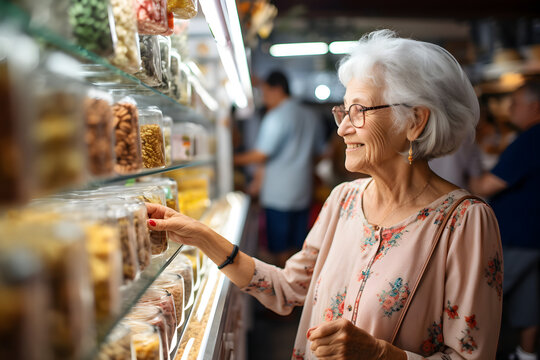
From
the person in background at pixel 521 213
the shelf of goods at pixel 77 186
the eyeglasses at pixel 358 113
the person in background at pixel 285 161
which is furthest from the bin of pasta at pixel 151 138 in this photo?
the person in background at pixel 285 161

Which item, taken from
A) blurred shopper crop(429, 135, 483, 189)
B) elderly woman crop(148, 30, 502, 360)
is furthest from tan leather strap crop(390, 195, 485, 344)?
blurred shopper crop(429, 135, 483, 189)

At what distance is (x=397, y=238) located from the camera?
50.8 inches

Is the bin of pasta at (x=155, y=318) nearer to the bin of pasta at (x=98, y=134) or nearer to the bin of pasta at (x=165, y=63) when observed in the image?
the bin of pasta at (x=98, y=134)

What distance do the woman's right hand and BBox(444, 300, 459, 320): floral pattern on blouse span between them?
0.71 m

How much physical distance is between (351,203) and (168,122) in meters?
0.65

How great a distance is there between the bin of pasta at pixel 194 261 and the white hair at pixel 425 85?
83 centimetres

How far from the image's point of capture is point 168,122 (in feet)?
4.78

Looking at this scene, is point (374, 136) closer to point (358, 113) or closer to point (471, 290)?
point (358, 113)

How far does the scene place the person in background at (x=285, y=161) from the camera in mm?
4254

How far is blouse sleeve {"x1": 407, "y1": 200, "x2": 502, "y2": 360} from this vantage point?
3.77ft

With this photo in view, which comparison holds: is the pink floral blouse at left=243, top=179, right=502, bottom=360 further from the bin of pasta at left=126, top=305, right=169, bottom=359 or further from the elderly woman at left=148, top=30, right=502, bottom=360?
the bin of pasta at left=126, top=305, right=169, bottom=359

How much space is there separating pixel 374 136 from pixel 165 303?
74 centimetres

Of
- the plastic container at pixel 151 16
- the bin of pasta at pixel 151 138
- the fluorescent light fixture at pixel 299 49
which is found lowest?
the bin of pasta at pixel 151 138

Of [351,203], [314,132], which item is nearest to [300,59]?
[314,132]
